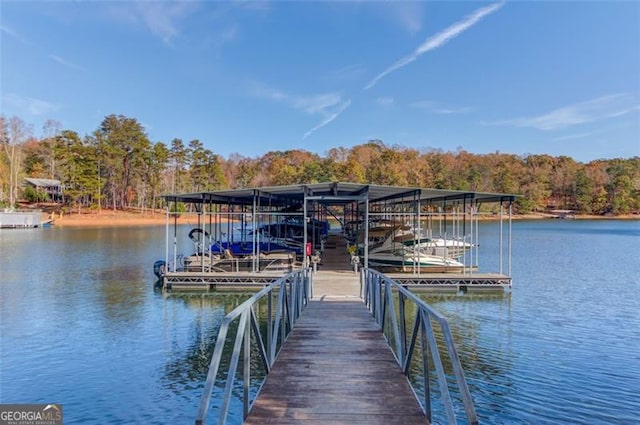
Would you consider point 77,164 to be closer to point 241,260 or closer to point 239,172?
point 239,172

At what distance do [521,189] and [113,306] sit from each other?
80.2m

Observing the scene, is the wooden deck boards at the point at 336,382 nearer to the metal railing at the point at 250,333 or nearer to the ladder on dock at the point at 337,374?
the ladder on dock at the point at 337,374

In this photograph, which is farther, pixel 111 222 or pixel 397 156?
pixel 397 156

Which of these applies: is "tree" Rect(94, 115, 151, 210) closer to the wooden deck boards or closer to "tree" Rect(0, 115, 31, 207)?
"tree" Rect(0, 115, 31, 207)

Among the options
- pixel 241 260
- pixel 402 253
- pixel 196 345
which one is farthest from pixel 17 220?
pixel 196 345

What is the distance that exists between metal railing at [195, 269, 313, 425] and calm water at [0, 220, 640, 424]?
1.77 meters

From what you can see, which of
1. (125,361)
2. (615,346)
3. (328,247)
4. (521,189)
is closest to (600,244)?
A: (328,247)

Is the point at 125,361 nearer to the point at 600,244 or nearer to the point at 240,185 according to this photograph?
the point at 600,244

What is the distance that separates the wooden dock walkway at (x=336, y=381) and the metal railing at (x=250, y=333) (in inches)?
7.1

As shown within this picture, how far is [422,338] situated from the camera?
4.11m

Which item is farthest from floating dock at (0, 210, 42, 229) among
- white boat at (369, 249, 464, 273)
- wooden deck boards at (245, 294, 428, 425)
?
wooden deck boards at (245, 294, 428, 425)

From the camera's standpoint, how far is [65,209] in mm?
57000

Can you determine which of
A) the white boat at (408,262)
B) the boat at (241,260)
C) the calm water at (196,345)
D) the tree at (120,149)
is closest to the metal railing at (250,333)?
the calm water at (196,345)

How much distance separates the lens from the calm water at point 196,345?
21.1 feet
